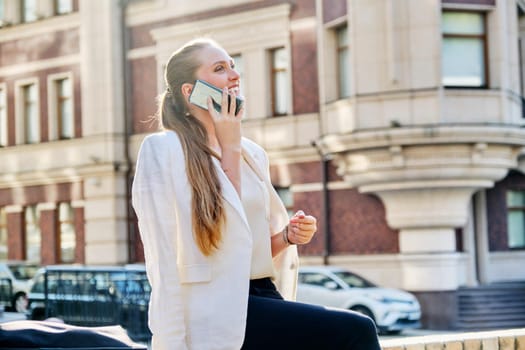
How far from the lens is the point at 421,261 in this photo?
2111 cm

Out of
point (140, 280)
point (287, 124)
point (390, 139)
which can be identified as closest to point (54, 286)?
point (140, 280)

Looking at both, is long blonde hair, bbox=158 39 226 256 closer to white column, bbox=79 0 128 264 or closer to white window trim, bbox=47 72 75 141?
white column, bbox=79 0 128 264

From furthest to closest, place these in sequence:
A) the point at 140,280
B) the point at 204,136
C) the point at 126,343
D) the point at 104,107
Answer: the point at 104,107
the point at 140,280
the point at 204,136
the point at 126,343

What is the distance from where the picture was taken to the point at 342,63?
73.4 feet

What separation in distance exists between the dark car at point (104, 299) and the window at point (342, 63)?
30.8 feet

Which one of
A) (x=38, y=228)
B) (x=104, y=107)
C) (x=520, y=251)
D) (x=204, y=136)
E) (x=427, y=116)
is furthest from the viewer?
(x=38, y=228)

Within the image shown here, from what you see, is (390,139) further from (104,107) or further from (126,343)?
(126,343)

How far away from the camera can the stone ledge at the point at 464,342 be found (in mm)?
4271

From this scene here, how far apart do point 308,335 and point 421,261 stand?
18.6m

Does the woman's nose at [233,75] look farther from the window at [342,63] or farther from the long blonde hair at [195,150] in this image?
the window at [342,63]

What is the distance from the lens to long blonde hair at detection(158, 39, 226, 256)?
9.71ft

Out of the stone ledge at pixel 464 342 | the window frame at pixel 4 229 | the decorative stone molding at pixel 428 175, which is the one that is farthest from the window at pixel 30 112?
the stone ledge at pixel 464 342

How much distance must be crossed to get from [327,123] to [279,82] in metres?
2.48

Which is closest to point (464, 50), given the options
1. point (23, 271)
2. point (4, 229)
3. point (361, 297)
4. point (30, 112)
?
point (361, 297)
